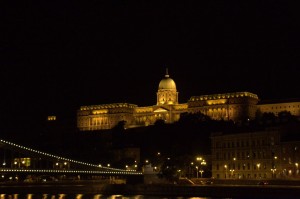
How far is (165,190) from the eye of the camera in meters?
79.5

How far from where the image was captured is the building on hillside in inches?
3671

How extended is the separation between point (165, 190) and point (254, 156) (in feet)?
74.8

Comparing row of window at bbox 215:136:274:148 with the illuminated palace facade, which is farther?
the illuminated palace facade

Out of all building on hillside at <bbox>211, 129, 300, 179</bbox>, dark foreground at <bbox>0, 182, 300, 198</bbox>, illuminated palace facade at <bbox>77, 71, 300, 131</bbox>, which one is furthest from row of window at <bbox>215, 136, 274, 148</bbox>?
illuminated palace facade at <bbox>77, 71, 300, 131</bbox>

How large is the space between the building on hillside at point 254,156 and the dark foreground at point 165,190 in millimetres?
18008

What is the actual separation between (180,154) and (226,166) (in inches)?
562

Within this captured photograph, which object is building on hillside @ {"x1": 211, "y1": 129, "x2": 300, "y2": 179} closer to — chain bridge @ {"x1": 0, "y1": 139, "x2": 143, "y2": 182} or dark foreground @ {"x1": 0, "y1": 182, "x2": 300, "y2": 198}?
chain bridge @ {"x1": 0, "y1": 139, "x2": 143, "y2": 182}

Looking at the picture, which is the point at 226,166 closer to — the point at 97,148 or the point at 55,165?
the point at 55,165

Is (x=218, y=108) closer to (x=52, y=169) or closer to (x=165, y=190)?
(x=165, y=190)

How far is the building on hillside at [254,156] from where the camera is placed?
93.2m

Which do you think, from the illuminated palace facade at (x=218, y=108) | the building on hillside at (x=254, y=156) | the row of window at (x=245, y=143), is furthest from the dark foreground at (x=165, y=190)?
the illuminated palace facade at (x=218, y=108)

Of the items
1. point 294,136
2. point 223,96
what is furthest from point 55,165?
point 223,96

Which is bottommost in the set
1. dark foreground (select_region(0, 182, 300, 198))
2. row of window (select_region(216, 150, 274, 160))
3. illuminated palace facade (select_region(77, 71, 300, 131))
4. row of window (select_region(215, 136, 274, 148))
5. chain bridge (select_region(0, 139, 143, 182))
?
dark foreground (select_region(0, 182, 300, 198))

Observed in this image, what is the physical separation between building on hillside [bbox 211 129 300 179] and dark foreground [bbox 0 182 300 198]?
18.0 meters
